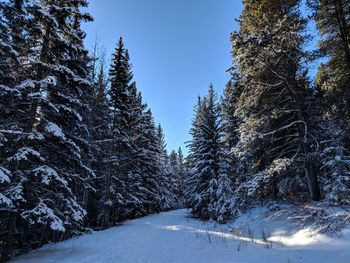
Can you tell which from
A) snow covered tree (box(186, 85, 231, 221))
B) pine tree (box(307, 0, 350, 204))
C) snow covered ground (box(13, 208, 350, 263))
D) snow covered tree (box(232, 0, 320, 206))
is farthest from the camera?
snow covered tree (box(186, 85, 231, 221))

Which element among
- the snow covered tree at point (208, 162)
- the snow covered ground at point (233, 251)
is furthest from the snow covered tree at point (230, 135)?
the snow covered ground at point (233, 251)

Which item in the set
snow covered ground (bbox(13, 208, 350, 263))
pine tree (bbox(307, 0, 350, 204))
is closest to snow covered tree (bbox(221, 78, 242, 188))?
pine tree (bbox(307, 0, 350, 204))

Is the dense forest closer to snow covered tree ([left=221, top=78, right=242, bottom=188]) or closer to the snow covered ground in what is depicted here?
the snow covered ground

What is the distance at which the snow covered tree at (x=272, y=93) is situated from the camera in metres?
12.8

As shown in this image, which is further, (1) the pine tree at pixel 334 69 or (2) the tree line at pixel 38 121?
(1) the pine tree at pixel 334 69

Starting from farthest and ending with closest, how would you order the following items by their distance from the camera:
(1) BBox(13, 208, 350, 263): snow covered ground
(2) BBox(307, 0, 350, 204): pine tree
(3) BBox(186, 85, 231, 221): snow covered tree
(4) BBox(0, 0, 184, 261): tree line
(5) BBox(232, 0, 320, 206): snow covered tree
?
(3) BBox(186, 85, 231, 221): snow covered tree → (5) BBox(232, 0, 320, 206): snow covered tree → (2) BBox(307, 0, 350, 204): pine tree → (4) BBox(0, 0, 184, 261): tree line → (1) BBox(13, 208, 350, 263): snow covered ground

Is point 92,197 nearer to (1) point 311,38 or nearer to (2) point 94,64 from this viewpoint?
(2) point 94,64

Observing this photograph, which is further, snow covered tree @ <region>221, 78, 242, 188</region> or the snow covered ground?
snow covered tree @ <region>221, 78, 242, 188</region>

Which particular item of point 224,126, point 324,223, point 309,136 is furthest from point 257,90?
point 224,126

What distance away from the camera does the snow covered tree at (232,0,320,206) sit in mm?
12750

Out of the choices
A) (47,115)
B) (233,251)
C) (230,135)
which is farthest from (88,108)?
(230,135)

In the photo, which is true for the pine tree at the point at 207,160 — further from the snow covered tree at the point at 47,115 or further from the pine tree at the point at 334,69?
the snow covered tree at the point at 47,115

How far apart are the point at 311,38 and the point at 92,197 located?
21625 millimetres

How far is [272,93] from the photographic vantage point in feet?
49.1
